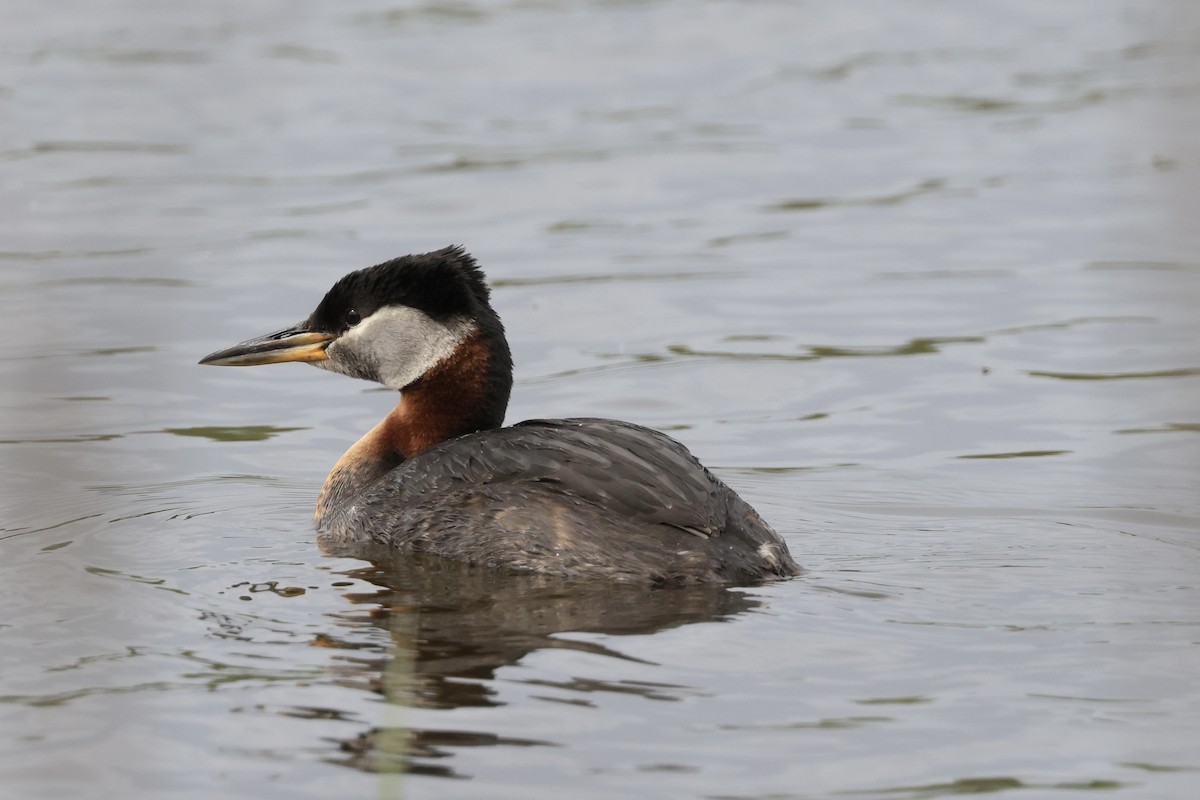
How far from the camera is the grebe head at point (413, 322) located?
8.76m

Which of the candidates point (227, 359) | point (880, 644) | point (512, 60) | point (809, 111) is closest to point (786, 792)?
point (880, 644)

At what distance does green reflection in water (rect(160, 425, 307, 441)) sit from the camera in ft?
34.9

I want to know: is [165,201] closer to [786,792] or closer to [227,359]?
[227,359]

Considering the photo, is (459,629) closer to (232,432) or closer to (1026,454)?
(232,432)

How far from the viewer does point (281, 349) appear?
9258mm

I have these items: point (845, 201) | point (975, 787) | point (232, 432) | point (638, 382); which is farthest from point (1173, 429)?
point (845, 201)

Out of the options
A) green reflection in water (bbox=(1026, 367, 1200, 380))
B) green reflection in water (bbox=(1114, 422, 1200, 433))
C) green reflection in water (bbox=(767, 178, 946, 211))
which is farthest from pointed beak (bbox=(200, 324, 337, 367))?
green reflection in water (bbox=(767, 178, 946, 211))

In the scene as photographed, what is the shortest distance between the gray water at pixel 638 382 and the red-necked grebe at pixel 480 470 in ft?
0.65

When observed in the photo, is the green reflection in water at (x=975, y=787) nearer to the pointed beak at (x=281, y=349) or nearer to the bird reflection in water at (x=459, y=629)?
the bird reflection in water at (x=459, y=629)

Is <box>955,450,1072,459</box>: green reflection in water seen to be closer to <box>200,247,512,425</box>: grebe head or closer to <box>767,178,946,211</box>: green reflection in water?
<box>200,247,512,425</box>: grebe head

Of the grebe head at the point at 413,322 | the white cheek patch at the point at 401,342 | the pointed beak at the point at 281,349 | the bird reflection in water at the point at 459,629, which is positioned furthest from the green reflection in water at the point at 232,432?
the bird reflection in water at the point at 459,629

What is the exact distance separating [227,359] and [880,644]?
3922 mm

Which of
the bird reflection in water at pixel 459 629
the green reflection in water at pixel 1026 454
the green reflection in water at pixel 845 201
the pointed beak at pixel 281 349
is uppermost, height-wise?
the green reflection in water at pixel 845 201

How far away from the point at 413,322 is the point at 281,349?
80cm
